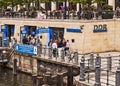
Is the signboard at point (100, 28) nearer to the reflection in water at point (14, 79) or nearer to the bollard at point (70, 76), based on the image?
the reflection in water at point (14, 79)

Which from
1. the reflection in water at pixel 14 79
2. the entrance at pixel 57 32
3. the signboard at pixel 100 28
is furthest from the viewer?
the entrance at pixel 57 32

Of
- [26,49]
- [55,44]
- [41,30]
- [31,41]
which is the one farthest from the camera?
[41,30]

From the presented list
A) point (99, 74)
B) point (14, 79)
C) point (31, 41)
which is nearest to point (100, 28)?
point (31, 41)

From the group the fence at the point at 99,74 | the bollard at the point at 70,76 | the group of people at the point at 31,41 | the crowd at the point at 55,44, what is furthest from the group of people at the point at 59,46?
the fence at the point at 99,74

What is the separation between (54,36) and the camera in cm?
4878

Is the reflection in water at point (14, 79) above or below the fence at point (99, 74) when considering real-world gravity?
below

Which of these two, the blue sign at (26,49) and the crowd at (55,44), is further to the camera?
the blue sign at (26,49)

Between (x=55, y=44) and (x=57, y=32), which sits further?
(x=57, y=32)

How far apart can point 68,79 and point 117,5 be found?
81.4 feet

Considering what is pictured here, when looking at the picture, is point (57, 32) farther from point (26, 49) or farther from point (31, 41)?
point (26, 49)

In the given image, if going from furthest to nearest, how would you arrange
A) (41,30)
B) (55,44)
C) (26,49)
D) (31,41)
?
(41,30)
(31,41)
(26,49)
(55,44)

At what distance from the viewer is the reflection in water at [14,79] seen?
130ft

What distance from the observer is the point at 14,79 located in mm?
41906

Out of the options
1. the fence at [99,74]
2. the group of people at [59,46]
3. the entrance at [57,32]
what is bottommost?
the fence at [99,74]
